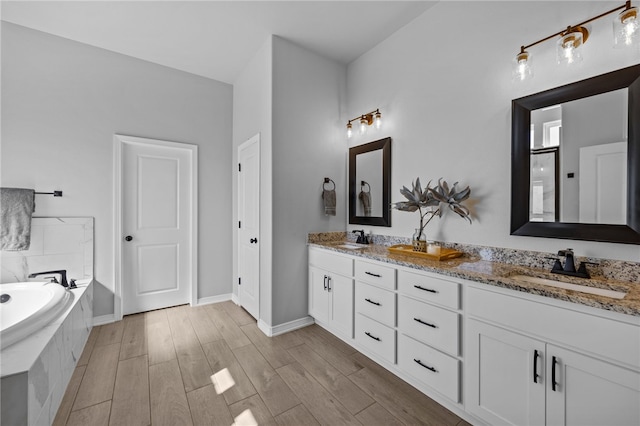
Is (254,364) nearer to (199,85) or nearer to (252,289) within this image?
(252,289)

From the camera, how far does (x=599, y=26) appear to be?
1.51 m

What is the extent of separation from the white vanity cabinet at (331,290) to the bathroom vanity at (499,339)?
0.39ft

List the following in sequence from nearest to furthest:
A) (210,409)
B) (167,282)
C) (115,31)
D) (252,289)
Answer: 1. (210,409)
2. (115,31)
3. (252,289)
4. (167,282)

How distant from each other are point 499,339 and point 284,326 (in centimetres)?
192

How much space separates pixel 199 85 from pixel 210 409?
3483mm

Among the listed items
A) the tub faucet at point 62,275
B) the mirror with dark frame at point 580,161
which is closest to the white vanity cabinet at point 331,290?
the mirror with dark frame at point 580,161

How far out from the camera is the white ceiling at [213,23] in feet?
7.55

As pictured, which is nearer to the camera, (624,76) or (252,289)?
(624,76)

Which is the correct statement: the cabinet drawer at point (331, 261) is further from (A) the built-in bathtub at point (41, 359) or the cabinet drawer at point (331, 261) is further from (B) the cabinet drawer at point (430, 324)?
(A) the built-in bathtub at point (41, 359)

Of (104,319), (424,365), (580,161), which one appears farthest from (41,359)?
(580,161)

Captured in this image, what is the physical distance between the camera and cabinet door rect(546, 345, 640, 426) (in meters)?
1.04

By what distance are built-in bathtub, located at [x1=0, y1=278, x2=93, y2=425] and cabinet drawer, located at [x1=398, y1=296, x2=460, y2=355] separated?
2.07m

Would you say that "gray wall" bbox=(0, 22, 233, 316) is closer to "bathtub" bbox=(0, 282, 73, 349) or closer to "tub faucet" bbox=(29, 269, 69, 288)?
"tub faucet" bbox=(29, 269, 69, 288)

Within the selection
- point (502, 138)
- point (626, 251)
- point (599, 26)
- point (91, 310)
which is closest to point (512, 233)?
point (626, 251)
